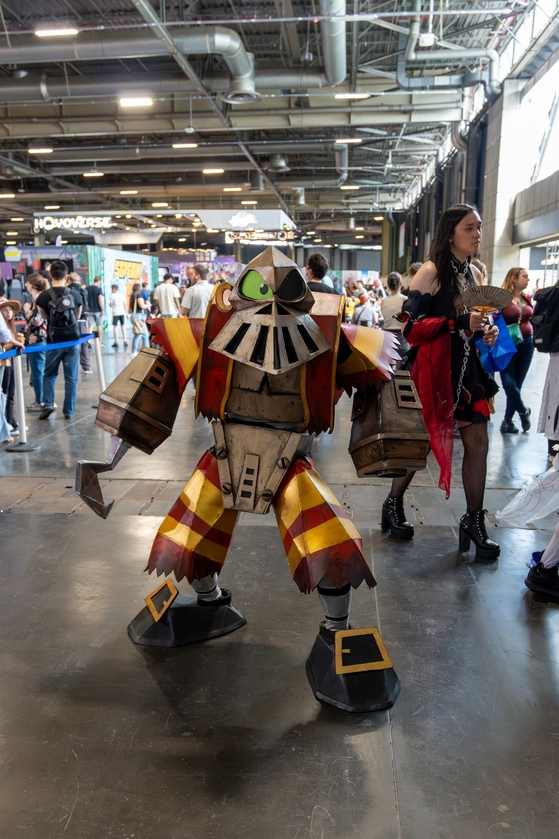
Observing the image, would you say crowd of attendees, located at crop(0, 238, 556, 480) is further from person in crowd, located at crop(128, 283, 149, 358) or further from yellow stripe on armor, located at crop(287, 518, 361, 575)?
yellow stripe on armor, located at crop(287, 518, 361, 575)

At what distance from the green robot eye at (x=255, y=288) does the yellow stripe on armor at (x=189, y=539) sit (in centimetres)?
83

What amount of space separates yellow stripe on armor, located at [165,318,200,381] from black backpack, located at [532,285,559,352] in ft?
7.40

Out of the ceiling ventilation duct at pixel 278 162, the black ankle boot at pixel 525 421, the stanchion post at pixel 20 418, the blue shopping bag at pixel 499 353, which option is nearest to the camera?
the blue shopping bag at pixel 499 353

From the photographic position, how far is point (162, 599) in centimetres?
245

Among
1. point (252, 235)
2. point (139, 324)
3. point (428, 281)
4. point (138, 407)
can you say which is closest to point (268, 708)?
point (138, 407)

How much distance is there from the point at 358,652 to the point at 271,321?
1.14 m

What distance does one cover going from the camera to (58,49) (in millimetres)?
7719

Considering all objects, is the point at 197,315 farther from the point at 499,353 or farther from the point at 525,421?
the point at 499,353

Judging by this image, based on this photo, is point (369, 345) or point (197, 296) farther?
point (197, 296)

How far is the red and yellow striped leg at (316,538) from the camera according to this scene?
202 centimetres

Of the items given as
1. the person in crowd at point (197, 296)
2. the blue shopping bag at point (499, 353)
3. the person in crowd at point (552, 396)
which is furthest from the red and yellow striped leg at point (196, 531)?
the person in crowd at point (197, 296)

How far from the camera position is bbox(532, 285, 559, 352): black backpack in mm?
3533

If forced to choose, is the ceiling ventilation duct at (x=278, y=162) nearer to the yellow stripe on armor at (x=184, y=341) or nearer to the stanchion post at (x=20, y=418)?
the stanchion post at (x=20, y=418)

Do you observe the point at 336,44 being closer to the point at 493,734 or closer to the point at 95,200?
the point at 493,734
